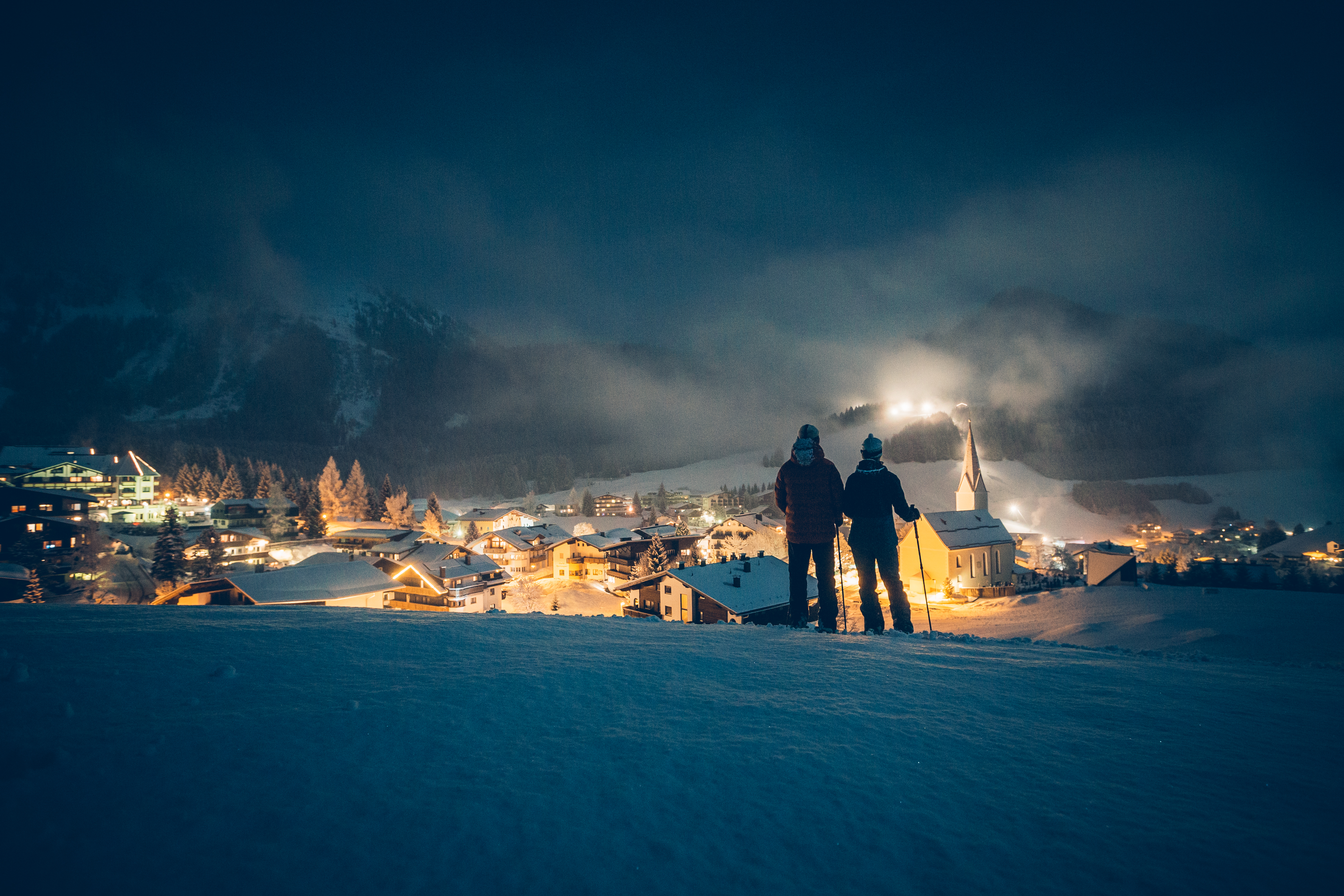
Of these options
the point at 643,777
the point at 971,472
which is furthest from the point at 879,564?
the point at 971,472

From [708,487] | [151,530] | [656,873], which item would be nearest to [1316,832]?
[656,873]

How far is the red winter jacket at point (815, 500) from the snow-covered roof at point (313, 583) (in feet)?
70.6

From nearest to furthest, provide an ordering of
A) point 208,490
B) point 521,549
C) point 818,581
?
point 818,581 → point 521,549 → point 208,490

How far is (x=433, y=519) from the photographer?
75750 millimetres

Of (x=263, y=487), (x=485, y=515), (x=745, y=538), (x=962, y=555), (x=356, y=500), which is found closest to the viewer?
(x=962, y=555)

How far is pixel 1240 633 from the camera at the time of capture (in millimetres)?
18203

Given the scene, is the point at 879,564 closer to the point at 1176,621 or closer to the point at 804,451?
the point at 804,451

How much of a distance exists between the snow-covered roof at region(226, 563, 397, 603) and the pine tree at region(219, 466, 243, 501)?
184 ft

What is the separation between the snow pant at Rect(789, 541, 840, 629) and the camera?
8242 mm

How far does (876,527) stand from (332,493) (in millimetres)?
81606

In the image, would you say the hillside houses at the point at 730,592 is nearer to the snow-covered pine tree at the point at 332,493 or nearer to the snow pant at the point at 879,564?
the snow pant at the point at 879,564

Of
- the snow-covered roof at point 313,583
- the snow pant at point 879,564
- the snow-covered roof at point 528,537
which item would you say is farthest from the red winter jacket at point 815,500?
the snow-covered roof at point 528,537

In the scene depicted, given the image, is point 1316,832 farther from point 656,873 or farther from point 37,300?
point 37,300

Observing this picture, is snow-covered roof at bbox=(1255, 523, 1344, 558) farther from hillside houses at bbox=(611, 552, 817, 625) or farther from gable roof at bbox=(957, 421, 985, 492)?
hillside houses at bbox=(611, 552, 817, 625)
